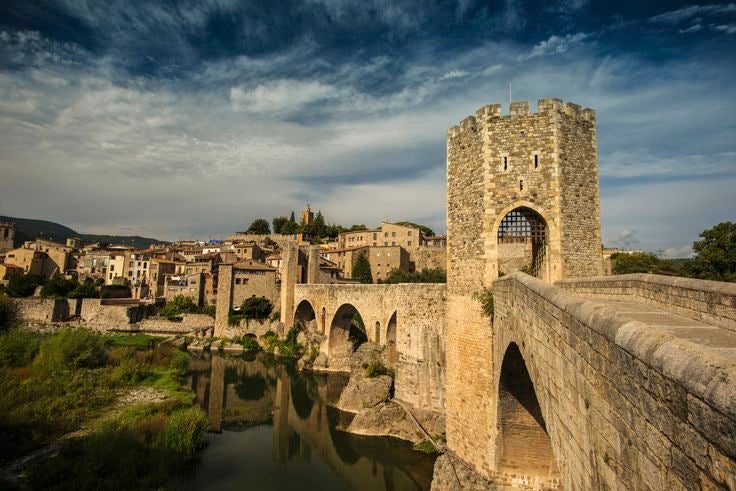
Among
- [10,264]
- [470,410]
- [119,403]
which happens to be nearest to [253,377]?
[119,403]

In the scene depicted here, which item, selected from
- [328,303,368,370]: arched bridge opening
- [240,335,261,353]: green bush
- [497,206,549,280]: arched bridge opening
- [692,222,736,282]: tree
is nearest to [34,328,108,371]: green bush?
[240,335,261,353]: green bush

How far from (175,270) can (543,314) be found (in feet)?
209

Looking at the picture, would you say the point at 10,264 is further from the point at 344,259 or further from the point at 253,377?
the point at 253,377

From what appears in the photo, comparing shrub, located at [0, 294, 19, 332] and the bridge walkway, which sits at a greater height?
the bridge walkway

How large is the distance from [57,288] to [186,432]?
1790 inches

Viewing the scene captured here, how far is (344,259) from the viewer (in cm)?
6241

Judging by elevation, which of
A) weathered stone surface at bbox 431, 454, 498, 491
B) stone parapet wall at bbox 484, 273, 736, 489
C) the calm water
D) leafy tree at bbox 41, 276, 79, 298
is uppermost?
stone parapet wall at bbox 484, 273, 736, 489

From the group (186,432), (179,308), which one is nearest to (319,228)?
(179,308)

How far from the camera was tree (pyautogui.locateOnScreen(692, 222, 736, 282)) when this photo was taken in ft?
72.3

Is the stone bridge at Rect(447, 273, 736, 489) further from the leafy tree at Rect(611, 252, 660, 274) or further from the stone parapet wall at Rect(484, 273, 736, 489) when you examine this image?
the leafy tree at Rect(611, 252, 660, 274)

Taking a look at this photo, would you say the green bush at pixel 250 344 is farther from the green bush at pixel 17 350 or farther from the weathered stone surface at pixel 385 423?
the weathered stone surface at pixel 385 423

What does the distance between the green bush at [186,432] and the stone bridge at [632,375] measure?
514 inches

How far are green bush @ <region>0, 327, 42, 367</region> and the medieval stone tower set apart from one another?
25.5 meters

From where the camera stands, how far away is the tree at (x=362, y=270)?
56219 mm
